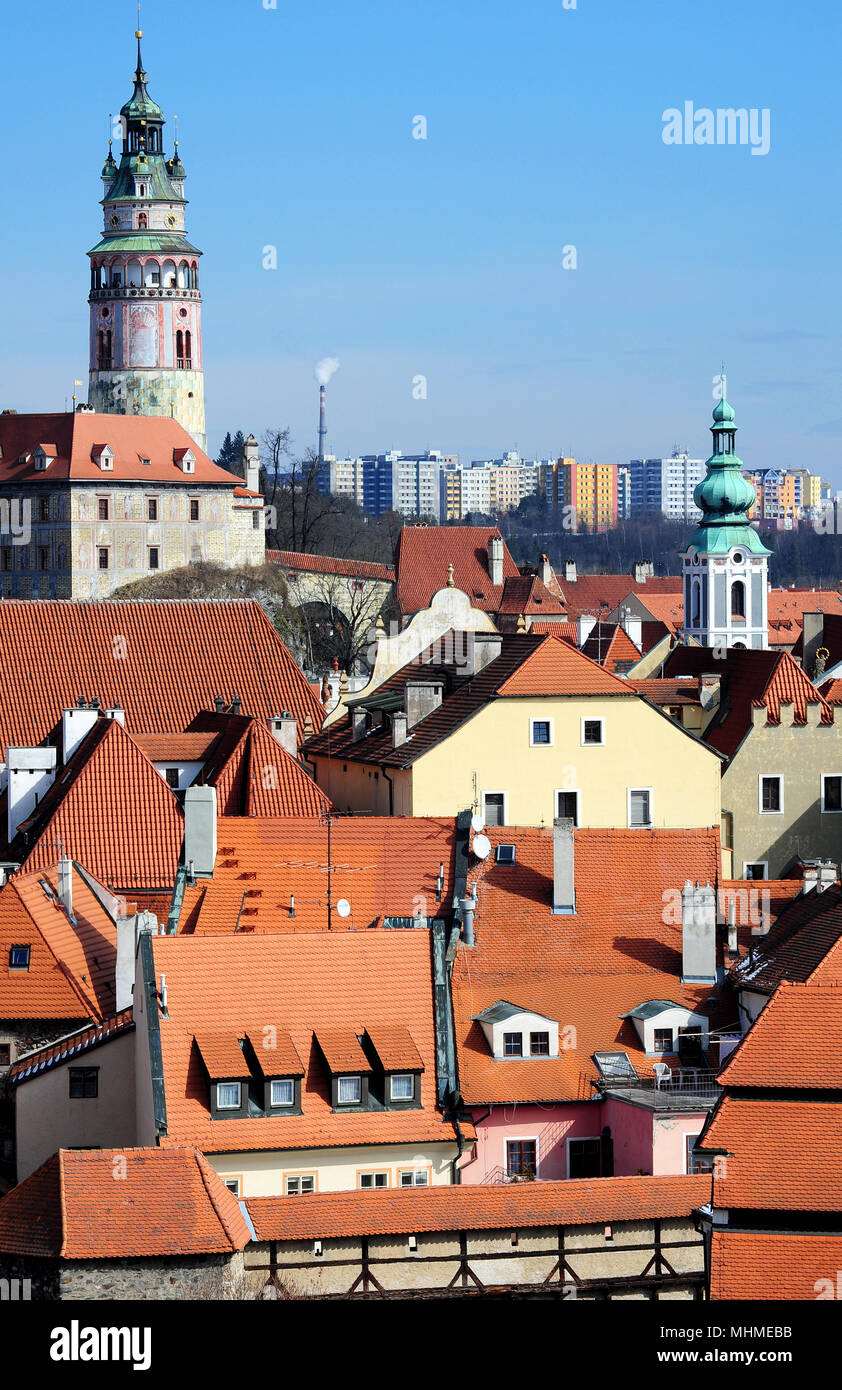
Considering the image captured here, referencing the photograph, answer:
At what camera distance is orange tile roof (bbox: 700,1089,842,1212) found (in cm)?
2022

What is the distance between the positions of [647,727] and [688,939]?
11759 millimetres

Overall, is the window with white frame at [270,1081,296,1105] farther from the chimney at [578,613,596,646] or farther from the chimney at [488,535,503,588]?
the chimney at [488,535,503,588]

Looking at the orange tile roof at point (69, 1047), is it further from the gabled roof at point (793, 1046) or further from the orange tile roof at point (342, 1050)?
the gabled roof at point (793, 1046)

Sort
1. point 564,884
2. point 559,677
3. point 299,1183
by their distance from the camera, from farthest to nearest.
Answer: point 559,677, point 564,884, point 299,1183

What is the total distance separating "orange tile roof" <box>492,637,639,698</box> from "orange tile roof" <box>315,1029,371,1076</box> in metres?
13.8

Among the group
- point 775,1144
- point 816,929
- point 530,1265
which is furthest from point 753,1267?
point 816,929

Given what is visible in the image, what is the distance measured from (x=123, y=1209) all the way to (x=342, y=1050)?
6187 mm

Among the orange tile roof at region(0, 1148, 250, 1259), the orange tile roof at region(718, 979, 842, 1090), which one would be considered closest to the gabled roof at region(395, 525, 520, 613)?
the orange tile roof at region(718, 979, 842, 1090)

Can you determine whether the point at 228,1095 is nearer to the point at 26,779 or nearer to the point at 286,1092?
the point at 286,1092

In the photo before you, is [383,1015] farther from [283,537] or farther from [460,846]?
[283,537]

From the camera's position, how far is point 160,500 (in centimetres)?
9850

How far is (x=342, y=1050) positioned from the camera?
87.6ft

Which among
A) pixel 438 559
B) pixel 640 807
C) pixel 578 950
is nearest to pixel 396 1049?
pixel 578 950

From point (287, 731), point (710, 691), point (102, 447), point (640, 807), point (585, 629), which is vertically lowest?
point (640, 807)
